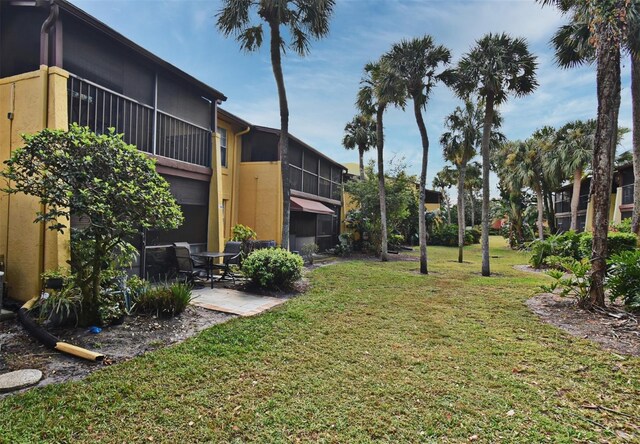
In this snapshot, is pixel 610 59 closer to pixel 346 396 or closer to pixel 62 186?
pixel 346 396

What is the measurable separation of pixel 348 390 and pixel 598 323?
6237 mm

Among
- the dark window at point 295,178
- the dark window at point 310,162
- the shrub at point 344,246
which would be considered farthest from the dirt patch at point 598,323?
the dark window at point 310,162

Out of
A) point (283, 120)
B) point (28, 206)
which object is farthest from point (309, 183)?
point (28, 206)

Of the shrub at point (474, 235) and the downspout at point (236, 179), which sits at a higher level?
the downspout at point (236, 179)

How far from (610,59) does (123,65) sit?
12.0 m

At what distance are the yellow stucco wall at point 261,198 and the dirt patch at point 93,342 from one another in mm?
9160

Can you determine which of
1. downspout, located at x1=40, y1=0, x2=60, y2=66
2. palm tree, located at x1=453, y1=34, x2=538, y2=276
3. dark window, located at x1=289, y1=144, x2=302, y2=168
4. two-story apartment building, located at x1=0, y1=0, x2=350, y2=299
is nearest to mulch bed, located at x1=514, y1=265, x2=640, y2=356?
palm tree, located at x1=453, y1=34, x2=538, y2=276

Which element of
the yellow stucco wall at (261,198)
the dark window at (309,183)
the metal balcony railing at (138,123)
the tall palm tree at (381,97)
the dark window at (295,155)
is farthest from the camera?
the dark window at (309,183)

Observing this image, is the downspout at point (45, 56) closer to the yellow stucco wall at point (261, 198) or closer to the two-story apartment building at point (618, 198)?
the yellow stucco wall at point (261, 198)

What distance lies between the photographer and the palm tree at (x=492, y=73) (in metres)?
13.4

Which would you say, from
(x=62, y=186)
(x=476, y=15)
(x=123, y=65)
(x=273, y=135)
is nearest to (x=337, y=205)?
(x=273, y=135)

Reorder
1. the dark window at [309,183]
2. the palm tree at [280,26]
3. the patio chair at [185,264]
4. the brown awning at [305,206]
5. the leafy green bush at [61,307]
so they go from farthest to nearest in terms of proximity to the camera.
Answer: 1. the dark window at [309,183]
2. the brown awning at [305,206]
3. the palm tree at [280,26]
4. the patio chair at [185,264]
5. the leafy green bush at [61,307]

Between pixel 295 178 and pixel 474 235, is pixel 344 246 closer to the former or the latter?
pixel 295 178

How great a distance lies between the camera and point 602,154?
7.62 meters
